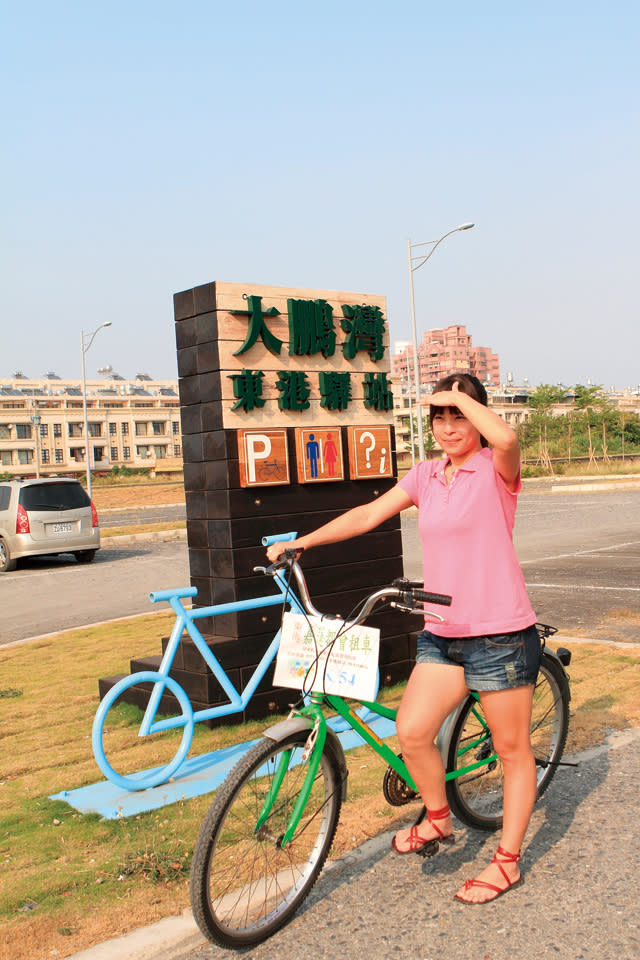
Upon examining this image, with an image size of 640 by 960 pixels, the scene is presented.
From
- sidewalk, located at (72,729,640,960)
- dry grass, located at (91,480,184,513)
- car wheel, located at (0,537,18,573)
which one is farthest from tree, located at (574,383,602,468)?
sidewalk, located at (72,729,640,960)

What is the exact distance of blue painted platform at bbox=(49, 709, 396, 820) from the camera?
14.5 ft

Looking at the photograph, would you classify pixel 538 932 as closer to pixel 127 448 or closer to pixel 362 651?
pixel 362 651

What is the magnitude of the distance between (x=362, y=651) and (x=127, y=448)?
430ft

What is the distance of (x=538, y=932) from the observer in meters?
3.12

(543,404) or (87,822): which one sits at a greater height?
(543,404)

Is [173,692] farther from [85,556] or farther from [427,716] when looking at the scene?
[85,556]

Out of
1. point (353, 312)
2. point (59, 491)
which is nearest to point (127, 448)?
point (59, 491)

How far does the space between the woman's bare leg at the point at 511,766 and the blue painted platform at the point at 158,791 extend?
3.04ft

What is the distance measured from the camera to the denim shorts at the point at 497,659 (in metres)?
3.31

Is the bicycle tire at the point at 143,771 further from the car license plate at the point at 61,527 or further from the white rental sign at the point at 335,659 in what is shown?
the car license plate at the point at 61,527

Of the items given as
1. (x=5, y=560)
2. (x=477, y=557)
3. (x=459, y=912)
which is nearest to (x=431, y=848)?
(x=459, y=912)

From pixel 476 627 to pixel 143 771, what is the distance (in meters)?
2.44

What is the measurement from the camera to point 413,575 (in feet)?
43.0

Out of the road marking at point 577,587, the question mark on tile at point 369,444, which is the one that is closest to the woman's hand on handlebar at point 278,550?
the question mark on tile at point 369,444
